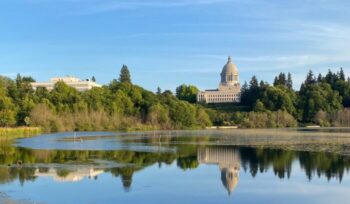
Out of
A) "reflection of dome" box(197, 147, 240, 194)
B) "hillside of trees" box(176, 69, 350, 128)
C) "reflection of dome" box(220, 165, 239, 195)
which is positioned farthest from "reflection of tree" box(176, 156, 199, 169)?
"hillside of trees" box(176, 69, 350, 128)

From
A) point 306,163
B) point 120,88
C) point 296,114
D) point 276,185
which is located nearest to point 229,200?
point 276,185

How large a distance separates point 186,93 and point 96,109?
3632 inches

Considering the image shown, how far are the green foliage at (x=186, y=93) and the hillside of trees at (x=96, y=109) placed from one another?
222 ft

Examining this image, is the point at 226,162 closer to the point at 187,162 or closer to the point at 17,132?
the point at 187,162

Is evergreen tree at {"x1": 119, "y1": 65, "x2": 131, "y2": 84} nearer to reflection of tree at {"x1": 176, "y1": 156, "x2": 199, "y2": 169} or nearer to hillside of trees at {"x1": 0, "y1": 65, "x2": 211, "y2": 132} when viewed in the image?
hillside of trees at {"x1": 0, "y1": 65, "x2": 211, "y2": 132}

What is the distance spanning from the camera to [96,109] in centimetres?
9938

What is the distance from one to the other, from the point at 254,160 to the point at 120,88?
290ft

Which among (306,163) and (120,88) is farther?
(120,88)

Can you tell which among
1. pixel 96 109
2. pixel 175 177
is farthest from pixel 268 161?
pixel 96 109

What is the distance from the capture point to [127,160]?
32031 mm

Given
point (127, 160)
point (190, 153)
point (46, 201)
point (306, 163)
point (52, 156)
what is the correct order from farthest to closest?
point (190, 153)
point (52, 156)
point (127, 160)
point (306, 163)
point (46, 201)

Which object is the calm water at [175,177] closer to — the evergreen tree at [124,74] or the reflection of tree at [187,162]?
the reflection of tree at [187,162]

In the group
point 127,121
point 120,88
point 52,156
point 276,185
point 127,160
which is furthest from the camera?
point 120,88

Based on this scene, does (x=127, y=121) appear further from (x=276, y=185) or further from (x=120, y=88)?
(x=276, y=185)
